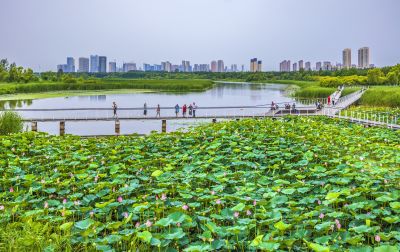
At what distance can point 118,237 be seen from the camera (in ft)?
13.8

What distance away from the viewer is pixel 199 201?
18.6 feet

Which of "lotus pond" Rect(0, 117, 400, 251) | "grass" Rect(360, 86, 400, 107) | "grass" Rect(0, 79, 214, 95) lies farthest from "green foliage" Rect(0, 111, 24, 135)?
"grass" Rect(0, 79, 214, 95)

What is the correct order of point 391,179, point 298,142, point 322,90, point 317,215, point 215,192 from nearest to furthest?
1. point 317,215
2. point 215,192
3. point 391,179
4. point 298,142
5. point 322,90

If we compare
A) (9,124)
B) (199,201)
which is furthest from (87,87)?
(199,201)

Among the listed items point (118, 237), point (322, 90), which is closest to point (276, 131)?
point (118, 237)

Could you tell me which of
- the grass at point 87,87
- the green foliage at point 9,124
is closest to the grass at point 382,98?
the green foliage at point 9,124

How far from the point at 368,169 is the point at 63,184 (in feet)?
16.8

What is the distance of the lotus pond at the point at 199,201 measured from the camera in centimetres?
436

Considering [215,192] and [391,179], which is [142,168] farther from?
[391,179]

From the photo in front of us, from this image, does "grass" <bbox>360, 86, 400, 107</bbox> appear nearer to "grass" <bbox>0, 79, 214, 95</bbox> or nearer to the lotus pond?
the lotus pond

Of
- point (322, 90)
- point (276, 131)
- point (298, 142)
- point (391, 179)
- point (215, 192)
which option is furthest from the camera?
point (322, 90)

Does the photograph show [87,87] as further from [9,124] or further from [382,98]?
[9,124]

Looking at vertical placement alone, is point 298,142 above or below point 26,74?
below

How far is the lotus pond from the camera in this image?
4.36m
